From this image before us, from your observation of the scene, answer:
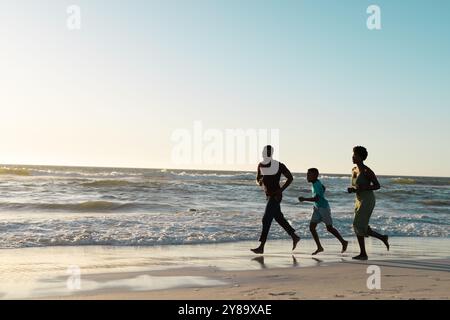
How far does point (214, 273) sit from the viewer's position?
7164 millimetres

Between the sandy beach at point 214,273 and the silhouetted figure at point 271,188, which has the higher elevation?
the silhouetted figure at point 271,188

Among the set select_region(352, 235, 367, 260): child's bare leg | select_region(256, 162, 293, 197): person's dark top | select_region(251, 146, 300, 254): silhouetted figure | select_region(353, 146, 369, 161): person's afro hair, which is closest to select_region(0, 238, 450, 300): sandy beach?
select_region(352, 235, 367, 260): child's bare leg

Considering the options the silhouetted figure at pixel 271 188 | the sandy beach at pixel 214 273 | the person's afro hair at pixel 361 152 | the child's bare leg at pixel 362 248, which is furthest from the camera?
the silhouetted figure at pixel 271 188

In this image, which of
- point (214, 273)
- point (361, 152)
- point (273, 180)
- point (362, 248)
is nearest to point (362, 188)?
point (361, 152)

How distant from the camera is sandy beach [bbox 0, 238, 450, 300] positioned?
223 inches

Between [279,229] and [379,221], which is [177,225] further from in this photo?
[379,221]

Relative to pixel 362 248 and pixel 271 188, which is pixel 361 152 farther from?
pixel 271 188

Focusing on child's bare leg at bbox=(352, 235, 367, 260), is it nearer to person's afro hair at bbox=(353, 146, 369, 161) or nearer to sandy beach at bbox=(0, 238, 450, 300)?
sandy beach at bbox=(0, 238, 450, 300)

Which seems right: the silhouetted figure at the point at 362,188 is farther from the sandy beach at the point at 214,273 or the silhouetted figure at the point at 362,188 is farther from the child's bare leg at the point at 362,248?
the sandy beach at the point at 214,273

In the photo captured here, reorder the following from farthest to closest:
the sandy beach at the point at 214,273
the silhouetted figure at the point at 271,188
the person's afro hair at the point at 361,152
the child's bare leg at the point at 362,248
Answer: the silhouetted figure at the point at 271,188 < the child's bare leg at the point at 362,248 < the person's afro hair at the point at 361,152 < the sandy beach at the point at 214,273

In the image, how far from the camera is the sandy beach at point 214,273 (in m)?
5.67

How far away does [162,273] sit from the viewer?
714 cm

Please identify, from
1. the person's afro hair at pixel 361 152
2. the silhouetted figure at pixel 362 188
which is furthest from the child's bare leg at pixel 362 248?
the person's afro hair at pixel 361 152

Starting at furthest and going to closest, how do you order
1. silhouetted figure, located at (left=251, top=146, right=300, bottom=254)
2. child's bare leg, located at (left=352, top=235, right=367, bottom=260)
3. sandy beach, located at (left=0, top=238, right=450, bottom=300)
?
1. silhouetted figure, located at (left=251, top=146, right=300, bottom=254)
2. child's bare leg, located at (left=352, top=235, right=367, bottom=260)
3. sandy beach, located at (left=0, top=238, right=450, bottom=300)
